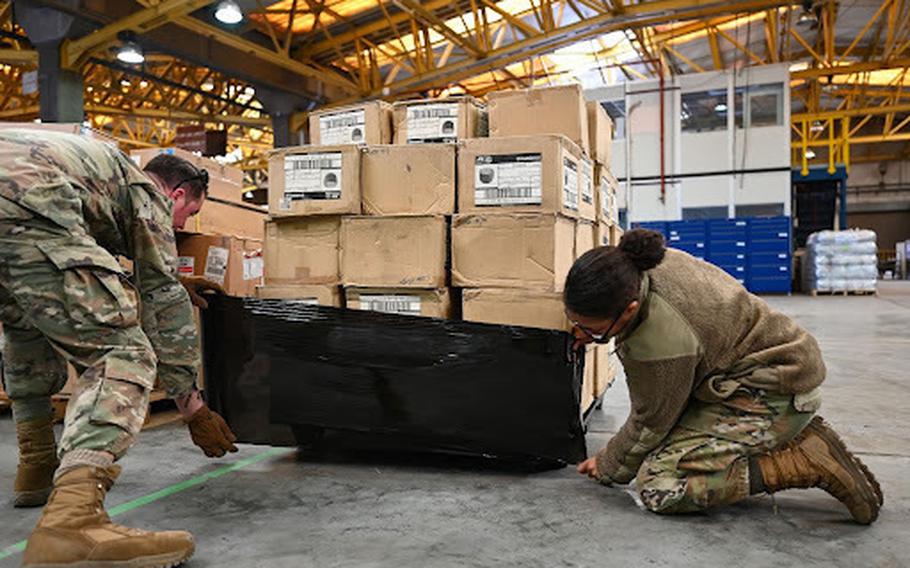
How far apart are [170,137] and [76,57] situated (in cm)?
1022

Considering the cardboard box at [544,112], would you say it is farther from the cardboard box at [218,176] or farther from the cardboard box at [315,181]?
the cardboard box at [218,176]

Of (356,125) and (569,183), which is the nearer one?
(569,183)

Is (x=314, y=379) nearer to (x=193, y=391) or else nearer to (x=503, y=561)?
(x=193, y=391)

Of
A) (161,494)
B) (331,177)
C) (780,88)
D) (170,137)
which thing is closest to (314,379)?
(161,494)

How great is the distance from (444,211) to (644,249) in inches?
38.9

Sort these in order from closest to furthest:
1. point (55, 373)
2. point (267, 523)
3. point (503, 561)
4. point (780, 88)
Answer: point (503, 561) < point (267, 523) < point (55, 373) < point (780, 88)

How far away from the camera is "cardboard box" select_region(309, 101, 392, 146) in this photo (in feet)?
9.34

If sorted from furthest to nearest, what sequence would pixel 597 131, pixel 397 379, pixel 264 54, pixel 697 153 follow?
pixel 697 153 → pixel 264 54 → pixel 597 131 → pixel 397 379

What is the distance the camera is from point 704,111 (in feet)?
42.2

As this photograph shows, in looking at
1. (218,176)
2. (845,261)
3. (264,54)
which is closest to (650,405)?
(218,176)

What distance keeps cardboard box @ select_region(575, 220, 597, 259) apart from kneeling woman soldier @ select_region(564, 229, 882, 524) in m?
0.78

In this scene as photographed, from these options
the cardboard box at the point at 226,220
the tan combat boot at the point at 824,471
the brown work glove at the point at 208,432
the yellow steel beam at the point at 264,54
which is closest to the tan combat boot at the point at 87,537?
the brown work glove at the point at 208,432

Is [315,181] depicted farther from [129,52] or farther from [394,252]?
[129,52]

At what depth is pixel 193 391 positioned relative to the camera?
7.10 ft
